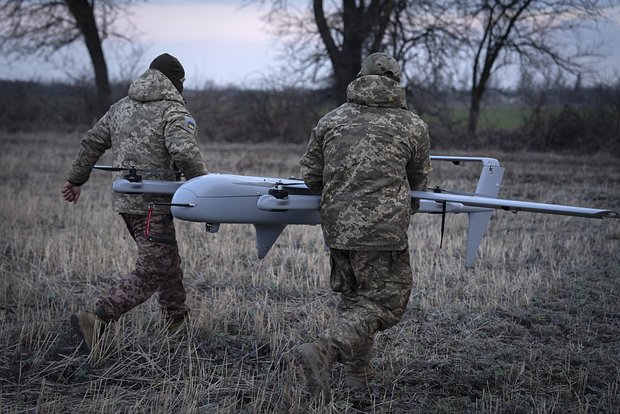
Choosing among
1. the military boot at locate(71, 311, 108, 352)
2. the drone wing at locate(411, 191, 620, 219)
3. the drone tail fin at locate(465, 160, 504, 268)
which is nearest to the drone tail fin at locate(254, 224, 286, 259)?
the drone wing at locate(411, 191, 620, 219)

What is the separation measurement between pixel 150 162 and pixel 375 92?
1.77m

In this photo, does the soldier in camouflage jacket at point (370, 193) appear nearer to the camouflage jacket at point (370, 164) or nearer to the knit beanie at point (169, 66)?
the camouflage jacket at point (370, 164)

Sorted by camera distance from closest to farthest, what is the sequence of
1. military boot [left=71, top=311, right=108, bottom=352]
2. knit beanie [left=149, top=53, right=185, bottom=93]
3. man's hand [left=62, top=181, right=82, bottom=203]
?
1. military boot [left=71, top=311, right=108, bottom=352]
2. knit beanie [left=149, top=53, right=185, bottom=93]
3. man's hand [left=62, top=181, right=82, bottom=203]

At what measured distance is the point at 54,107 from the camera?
29.5 metres

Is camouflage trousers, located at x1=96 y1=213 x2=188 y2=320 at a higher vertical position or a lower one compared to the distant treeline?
lower

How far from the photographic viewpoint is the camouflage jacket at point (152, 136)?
201 inches

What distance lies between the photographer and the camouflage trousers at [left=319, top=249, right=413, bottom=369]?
4.43 metres

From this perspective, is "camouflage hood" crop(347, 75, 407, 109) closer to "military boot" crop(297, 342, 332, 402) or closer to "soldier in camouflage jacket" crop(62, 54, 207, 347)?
"soldier in camouflage jacket" crop(62, 54, 207, 347)

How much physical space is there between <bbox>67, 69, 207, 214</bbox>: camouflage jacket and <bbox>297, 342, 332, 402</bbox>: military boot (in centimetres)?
160

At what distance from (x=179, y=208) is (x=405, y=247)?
154cm

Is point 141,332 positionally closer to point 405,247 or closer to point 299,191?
point 299,191

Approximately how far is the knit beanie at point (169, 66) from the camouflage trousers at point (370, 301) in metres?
2.00

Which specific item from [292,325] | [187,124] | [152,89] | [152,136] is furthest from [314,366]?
[152,89]

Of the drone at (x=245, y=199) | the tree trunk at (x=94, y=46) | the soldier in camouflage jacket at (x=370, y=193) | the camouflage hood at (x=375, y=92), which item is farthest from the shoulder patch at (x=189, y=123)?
the tree trunk at (x=94, y=46)
